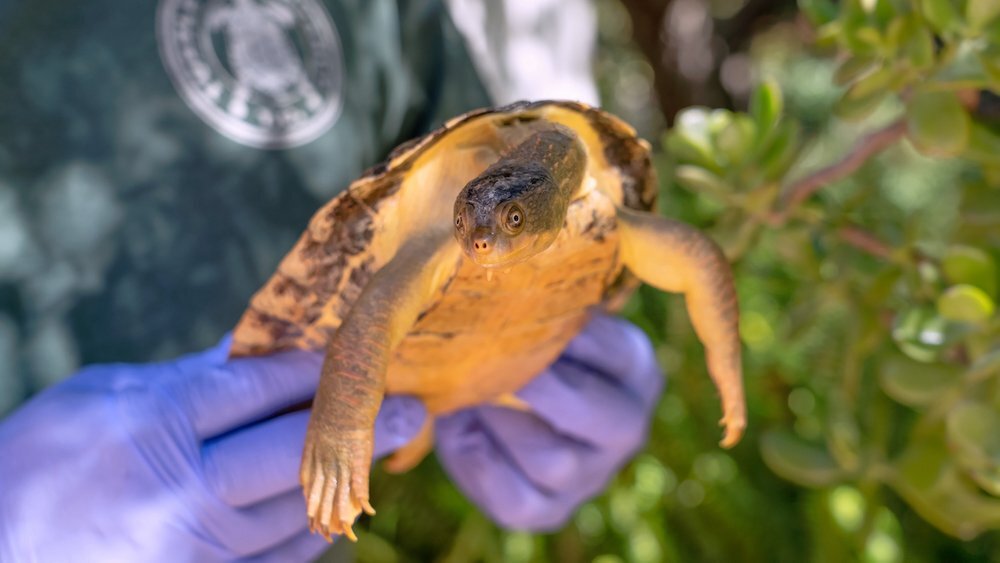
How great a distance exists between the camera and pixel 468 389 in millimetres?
840

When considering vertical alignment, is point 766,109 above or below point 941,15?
below

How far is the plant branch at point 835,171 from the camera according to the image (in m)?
0.90

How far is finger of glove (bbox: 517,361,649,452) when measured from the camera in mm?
982

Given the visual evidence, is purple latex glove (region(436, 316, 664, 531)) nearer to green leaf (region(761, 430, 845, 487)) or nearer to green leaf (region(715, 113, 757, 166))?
green leaf (region(761, 430, 845, 487))

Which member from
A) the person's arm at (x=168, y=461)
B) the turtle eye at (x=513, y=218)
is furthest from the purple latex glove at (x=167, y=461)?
the turtle eye at (x=513, y=218)

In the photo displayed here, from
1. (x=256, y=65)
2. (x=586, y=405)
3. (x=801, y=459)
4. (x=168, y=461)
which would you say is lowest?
(x=801, y=459)

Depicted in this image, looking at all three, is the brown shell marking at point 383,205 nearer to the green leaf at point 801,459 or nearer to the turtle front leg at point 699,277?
the turtle front leg at point 699,277

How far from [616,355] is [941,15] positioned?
1.85 ft

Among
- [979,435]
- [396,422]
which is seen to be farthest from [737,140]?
[396,422]

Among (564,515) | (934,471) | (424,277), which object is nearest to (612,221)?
(424,277)

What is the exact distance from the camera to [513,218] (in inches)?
18.2

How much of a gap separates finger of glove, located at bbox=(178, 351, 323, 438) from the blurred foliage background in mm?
499

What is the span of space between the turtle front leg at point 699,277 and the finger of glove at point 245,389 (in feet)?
1.17

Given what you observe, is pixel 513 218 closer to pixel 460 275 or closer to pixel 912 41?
pixel 460 275
